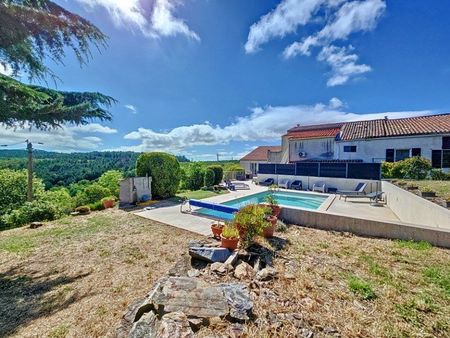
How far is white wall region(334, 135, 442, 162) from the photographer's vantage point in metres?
16.1

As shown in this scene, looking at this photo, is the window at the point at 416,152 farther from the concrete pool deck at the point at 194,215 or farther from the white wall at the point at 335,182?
the concrete pool deck at the point at 194,215

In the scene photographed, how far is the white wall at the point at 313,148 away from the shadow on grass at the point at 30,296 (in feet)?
79.1

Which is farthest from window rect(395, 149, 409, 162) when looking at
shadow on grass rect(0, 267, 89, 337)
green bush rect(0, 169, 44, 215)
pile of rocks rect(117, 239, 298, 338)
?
green bush rect(0, 169, 44, 215)

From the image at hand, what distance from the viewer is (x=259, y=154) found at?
34156 mm

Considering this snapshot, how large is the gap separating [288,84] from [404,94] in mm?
10474

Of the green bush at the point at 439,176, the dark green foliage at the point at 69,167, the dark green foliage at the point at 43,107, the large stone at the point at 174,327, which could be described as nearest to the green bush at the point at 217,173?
the dark green foliage at the point at 43,107

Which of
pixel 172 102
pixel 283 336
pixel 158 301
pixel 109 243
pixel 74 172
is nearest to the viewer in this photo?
pixel 283 336

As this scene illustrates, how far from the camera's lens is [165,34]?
→ 1023 centimetres

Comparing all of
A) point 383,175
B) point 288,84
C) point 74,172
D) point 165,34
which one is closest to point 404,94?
point 383,175

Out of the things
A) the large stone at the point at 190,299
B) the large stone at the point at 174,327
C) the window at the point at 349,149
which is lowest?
the large stone at the point at 190,299

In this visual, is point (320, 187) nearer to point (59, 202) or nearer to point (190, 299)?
point (190, 299)

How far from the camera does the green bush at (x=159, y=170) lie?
1235 cm

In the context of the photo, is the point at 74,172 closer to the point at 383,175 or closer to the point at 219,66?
the point at 219,66

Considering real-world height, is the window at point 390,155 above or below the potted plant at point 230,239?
above
